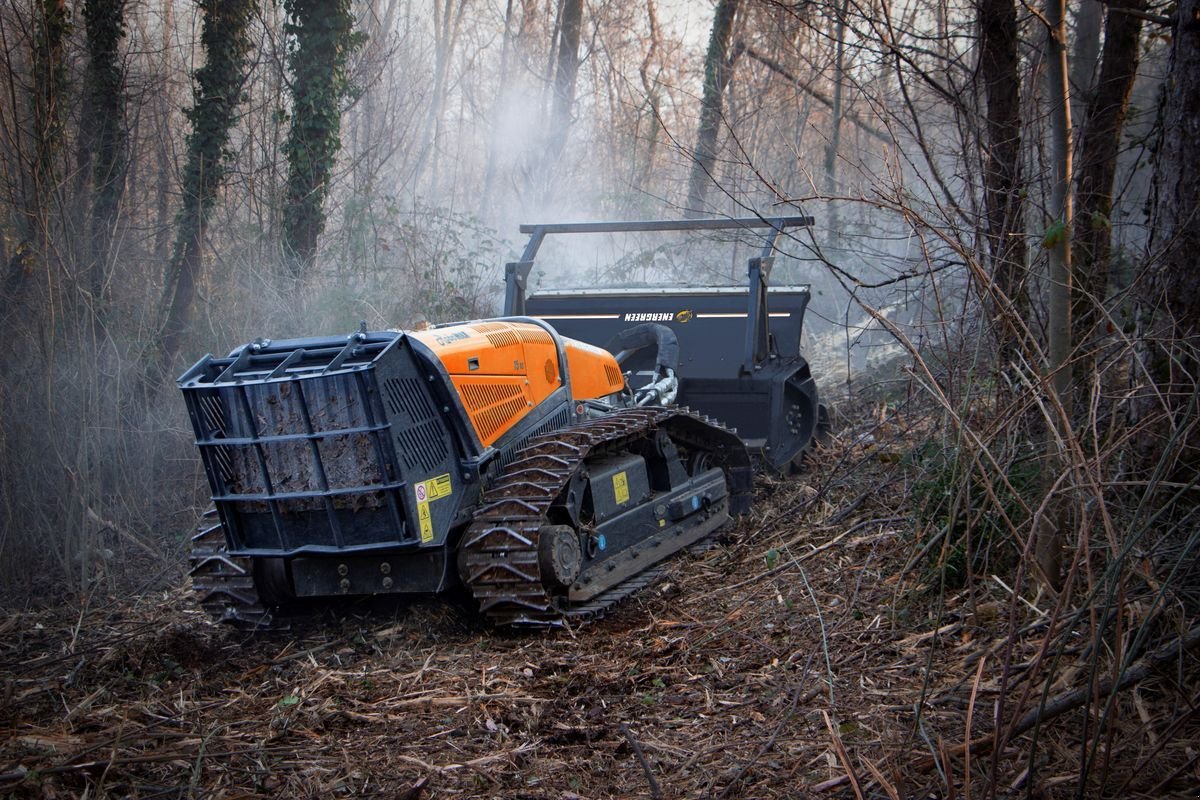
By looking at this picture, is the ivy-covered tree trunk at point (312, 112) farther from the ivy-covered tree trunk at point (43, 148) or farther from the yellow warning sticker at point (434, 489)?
the yellow warning sticker at point (434, 489)

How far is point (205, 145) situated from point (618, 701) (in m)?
8.07

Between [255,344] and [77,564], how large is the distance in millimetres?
2928

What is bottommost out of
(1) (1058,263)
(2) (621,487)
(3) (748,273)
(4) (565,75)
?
(2) (621,487)

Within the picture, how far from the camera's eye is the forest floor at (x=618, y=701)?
338cm

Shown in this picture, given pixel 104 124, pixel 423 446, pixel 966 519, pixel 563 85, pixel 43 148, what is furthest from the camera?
pixel 563 85

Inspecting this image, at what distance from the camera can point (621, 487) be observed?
636 cm

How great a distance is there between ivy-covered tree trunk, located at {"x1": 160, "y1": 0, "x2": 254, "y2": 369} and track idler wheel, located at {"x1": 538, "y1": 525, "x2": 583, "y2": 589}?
5.59m

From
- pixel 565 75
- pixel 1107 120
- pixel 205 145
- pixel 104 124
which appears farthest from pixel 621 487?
pixel 565 75

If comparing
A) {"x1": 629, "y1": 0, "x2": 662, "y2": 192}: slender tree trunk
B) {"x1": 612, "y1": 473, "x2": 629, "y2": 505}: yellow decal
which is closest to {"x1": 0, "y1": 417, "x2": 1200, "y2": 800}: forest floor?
{"x1": 612, "y1": 473, "x2": 629, "y2": 505}: yellow decal

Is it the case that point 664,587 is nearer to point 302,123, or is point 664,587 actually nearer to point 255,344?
point 255,344

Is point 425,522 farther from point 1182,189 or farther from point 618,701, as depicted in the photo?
point 1182,189

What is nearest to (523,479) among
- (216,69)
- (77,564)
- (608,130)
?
(77,564)

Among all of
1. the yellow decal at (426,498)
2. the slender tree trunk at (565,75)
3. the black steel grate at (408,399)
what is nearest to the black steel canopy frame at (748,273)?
the black steel grate at (408,399)

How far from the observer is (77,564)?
7449 mm
